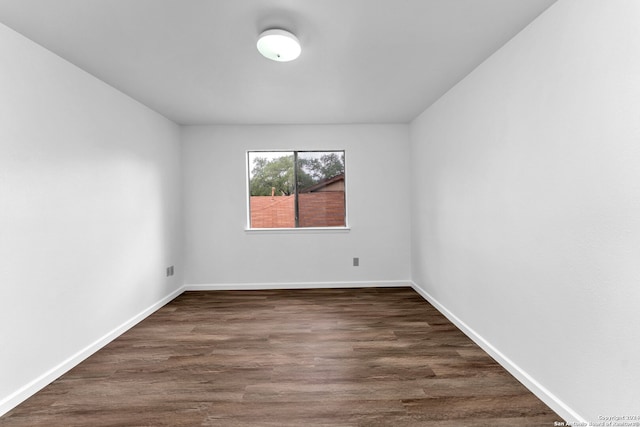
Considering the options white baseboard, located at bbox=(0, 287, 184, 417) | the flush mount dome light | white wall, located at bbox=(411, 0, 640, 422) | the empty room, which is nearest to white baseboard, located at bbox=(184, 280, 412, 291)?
the empty room

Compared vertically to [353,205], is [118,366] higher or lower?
lower

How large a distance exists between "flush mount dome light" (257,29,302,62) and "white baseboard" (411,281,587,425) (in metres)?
2.61

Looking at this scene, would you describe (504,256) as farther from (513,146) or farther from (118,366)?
(118,366)

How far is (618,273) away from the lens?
141cm

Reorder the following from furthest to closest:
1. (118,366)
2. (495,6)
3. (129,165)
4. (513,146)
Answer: (129,165) < (118,366) < (513,146) < (495,6)

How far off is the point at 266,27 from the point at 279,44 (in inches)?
4.8

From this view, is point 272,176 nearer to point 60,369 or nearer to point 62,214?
point 62,214

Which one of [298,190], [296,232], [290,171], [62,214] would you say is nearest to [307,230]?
[296,232]

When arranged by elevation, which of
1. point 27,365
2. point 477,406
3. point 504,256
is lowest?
point 477,406

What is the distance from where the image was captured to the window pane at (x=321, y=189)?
15.0 feet

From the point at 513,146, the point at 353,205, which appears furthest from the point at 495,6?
the point at 353,205

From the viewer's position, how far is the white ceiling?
1.76 m

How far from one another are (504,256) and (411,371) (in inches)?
41.9

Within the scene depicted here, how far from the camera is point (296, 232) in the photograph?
14.6 ft
